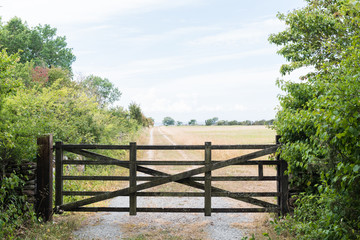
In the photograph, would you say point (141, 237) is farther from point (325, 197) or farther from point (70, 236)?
point (325, 197)

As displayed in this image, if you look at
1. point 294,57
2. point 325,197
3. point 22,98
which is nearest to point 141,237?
point 325,197

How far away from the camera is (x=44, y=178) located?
290 inches

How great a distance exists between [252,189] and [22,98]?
861cm

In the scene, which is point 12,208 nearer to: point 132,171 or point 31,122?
point 31,122

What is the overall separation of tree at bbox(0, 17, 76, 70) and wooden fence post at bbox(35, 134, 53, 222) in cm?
4293

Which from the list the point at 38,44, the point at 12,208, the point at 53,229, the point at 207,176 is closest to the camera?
the point at 12,208

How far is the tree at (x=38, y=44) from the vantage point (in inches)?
1863

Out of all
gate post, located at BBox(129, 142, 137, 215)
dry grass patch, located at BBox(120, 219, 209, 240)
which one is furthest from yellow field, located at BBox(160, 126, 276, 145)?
gate post, located at BBox(129, 142, 137, 215)

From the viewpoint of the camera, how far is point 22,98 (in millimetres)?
10914

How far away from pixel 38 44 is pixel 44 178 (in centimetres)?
4933

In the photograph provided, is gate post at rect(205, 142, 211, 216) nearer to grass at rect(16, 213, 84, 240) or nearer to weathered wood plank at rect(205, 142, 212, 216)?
weathered wood plank at rect(205, 142, 212, 216)

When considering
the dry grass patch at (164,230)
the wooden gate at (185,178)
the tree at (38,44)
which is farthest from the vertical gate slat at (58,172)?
the tree at (38,44)

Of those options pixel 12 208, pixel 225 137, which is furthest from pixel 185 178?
pixel 225 137

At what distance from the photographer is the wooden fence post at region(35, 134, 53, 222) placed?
7.34 metres
